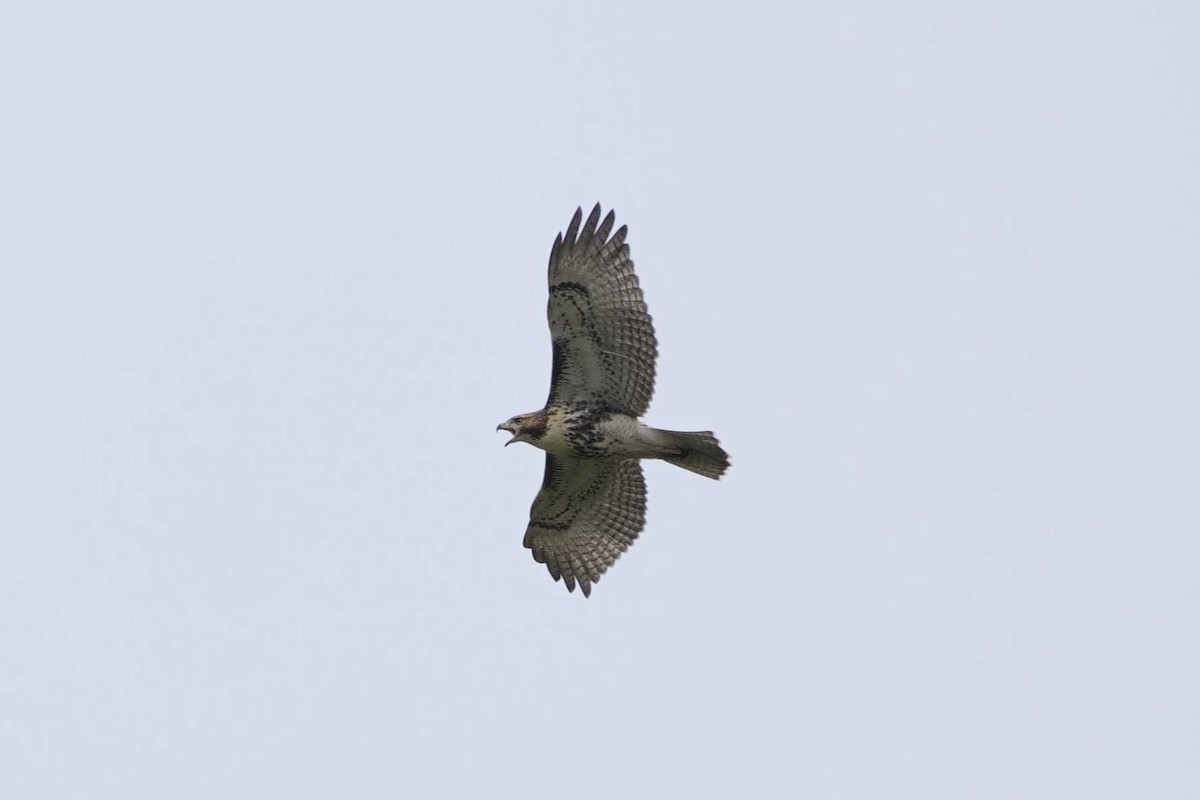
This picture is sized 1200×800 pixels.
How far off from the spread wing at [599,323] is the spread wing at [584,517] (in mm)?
1104

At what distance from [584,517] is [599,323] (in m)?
2.44

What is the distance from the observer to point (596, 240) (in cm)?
1652

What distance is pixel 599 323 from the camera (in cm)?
1662

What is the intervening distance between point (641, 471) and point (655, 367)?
159cm

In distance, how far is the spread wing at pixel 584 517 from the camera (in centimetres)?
1797

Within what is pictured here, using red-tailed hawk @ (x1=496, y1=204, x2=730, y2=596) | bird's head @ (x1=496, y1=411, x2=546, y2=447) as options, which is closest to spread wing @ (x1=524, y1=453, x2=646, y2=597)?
red-tailed hawk @ (x1=496, y1=204, x2=730, y2=596)

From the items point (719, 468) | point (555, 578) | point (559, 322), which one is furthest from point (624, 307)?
point (555, 578)

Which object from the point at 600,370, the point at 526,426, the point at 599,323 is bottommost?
the point at 526,426

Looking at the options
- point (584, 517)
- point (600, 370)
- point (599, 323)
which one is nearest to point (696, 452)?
point (600, 370)

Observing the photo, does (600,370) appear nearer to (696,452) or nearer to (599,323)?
(599,323)

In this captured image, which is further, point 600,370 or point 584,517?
point 584,517

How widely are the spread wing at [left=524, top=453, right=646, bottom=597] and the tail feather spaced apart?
1075 millimetres

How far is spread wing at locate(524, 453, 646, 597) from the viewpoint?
18.0 metres

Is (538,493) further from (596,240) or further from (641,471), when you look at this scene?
(596,240)
